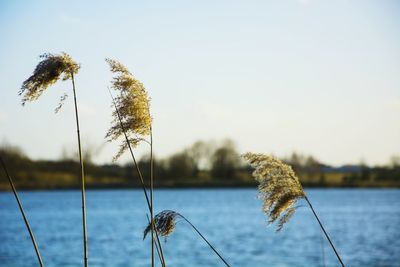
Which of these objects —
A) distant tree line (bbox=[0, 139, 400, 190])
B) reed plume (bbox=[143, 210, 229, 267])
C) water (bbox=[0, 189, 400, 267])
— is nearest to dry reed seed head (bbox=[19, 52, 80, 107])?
reed plume (bbox=[143, 210, 229, 267])

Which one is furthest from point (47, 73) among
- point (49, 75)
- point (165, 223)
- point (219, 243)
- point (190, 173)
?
point (190, 173)

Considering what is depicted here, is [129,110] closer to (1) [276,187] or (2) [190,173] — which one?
(1) [276,187]

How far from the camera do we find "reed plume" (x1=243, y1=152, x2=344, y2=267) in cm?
423

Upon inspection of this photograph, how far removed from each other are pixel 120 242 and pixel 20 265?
23.6 feet

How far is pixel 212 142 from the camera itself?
94875 mm

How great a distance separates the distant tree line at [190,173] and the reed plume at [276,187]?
82.3 metres

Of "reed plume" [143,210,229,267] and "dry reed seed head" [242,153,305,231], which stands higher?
"dry reed seed head" [242,153,305,231]

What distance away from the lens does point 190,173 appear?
305 feet

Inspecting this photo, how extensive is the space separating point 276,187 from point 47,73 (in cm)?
182

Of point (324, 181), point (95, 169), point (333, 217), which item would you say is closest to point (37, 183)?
point (95, 169)

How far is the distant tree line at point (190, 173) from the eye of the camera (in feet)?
287

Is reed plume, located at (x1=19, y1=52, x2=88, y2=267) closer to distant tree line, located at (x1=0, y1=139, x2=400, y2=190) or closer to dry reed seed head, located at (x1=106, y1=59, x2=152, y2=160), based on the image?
dry reed seed head, located at (x1=106, y1=59, x2=152, y2=160)

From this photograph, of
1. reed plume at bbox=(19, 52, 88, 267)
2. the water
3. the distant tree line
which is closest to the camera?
reed plume at bbox=(19, 52, 88, 267)

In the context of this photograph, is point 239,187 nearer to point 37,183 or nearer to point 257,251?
point 37,183
